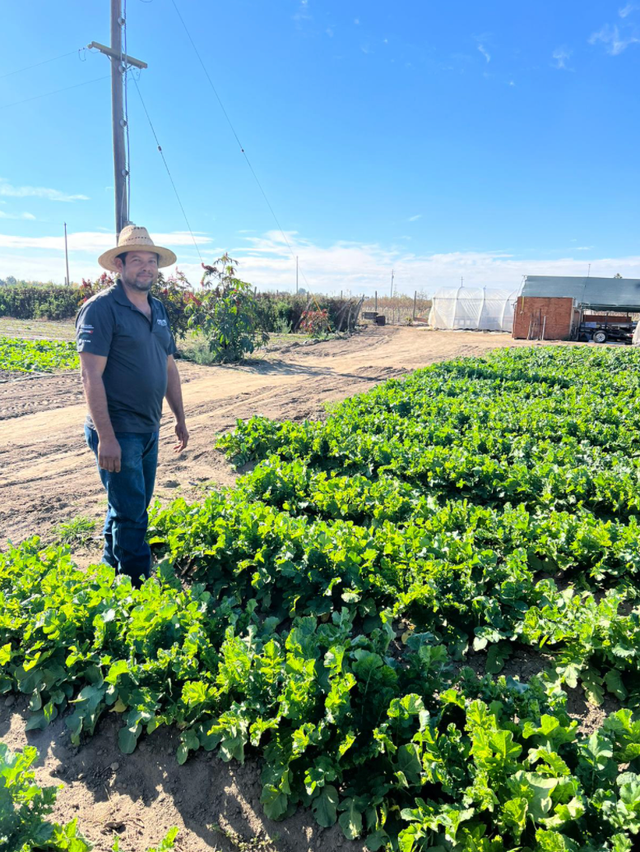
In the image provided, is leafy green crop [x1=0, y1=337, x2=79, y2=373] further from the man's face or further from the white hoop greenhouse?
the white hoop greenhouse

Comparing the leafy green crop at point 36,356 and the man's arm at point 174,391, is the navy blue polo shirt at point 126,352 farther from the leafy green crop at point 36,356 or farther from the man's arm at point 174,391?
the leafy green crop at point 36,356

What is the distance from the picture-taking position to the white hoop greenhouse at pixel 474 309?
116ft

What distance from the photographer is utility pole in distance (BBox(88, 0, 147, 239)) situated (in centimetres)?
1270

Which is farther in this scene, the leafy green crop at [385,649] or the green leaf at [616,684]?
the green leaf at [616,684]

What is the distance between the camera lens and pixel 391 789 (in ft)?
7.71

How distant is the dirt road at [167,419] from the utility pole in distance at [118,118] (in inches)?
164

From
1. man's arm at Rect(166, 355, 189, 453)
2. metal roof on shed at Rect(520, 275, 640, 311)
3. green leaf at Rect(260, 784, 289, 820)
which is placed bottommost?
green leaf at Rect(260, 784, 289, 820)

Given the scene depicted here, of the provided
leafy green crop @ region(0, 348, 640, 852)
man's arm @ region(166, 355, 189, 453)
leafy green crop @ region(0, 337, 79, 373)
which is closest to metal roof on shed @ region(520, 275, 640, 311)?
leafy green crop @ region(0, 337, 79, 373)

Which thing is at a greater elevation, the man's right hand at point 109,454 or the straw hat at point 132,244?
the straw hat at point 132,244

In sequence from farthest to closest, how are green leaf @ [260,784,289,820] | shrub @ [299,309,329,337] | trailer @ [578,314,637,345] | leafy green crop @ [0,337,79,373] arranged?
1. trailer @ [578,314,637,345]
2. shrub @ [299,309,329,337]
3. leafy green crop @ [0,337,79,373]
4. green leaf @ [260,784,289,820]

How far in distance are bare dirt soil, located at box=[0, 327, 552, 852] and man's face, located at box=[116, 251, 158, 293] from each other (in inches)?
92.8

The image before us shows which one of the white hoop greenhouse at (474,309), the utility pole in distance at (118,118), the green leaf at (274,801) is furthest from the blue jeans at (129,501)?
the white hoop greenhouse at (474,309)

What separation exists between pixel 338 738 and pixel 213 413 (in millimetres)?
7685

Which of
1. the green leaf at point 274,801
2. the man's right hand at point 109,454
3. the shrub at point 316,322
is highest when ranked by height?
the shrub at point 316,322
